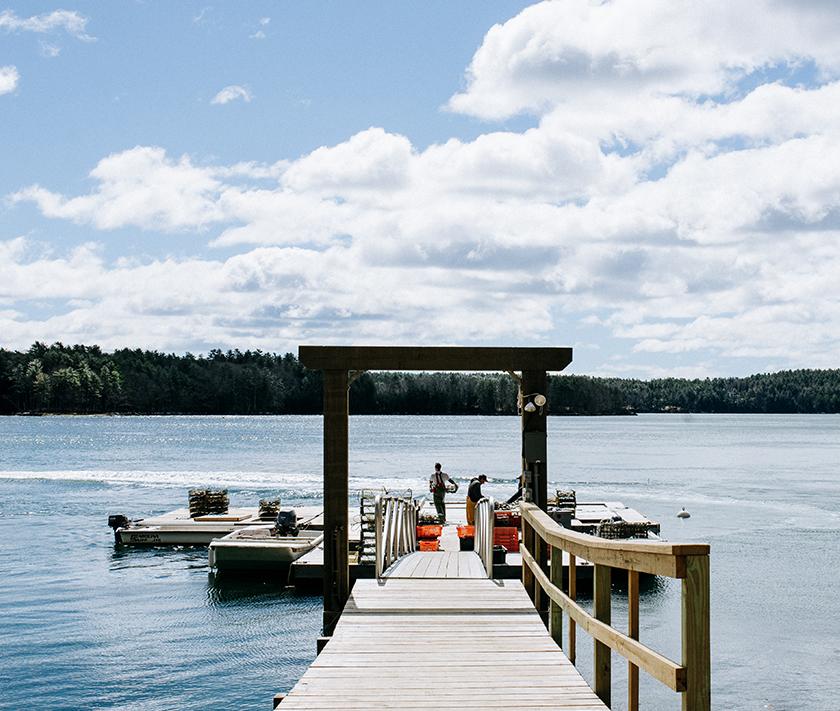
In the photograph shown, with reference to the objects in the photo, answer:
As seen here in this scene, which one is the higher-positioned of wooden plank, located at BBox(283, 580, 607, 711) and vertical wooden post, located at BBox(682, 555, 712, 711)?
vertical wooden post, located at BBox(682, 555, 712, 711)

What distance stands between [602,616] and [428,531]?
19446mm

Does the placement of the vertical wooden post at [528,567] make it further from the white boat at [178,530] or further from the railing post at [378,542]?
the white boat at [178,530]

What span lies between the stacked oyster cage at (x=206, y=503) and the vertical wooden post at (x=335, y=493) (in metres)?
25.0

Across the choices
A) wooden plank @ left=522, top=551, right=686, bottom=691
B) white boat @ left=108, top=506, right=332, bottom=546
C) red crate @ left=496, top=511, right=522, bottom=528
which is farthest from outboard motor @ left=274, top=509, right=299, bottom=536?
wooden plank @ left=522, top=551, right=686, bottom=691

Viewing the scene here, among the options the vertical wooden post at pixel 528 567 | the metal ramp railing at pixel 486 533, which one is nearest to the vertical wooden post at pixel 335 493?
the metal ramp railing at pixel 486 533

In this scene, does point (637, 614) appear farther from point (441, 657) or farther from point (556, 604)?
point (556, 604)

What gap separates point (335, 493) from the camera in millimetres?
13328

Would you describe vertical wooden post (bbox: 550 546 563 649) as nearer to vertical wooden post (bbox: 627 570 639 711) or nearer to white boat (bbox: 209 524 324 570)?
vertical wooden post (bbox: 627 570 639 711)

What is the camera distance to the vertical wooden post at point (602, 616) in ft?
20.7

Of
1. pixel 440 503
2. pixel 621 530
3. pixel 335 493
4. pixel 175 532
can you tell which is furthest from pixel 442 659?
pixel 175 532

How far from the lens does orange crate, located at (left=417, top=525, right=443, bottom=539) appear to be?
81.7 ft

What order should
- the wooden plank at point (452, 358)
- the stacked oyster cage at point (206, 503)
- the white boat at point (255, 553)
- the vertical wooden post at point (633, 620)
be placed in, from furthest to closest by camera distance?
the stacked oyster cage at point (206, 503)
the white boat at point (255, 553)
the wooden plank at point (452, 358)
the vertical wooden post at point (633, 620)

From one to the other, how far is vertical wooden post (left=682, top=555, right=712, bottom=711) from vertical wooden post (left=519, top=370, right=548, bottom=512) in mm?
8623

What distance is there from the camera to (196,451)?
114062mm
